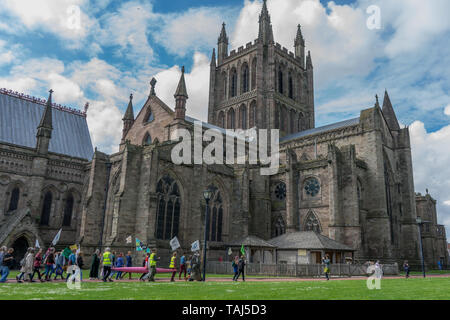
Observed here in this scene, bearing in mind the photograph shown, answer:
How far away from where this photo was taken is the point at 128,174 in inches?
1174

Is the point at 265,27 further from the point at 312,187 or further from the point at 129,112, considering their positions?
the point at 312,187

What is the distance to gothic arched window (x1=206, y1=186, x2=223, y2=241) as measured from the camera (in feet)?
114

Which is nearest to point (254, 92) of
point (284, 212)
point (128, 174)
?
point (284, 212)

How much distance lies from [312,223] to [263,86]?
2952 centimetres

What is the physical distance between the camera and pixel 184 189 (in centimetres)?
3284

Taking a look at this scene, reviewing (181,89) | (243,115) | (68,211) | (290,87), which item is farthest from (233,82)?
(68,211)

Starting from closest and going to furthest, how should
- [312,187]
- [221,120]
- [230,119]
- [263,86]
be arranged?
[312,187] → [263,86] → [230,119] → [221,120]

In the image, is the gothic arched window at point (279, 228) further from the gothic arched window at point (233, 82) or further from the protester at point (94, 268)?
the gothic arched window at point (233, 82)

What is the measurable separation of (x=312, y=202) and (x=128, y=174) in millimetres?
19527

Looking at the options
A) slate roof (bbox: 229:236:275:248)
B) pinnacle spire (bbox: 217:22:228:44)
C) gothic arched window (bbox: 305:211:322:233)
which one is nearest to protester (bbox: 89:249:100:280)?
slate roof (bbox: 229:236:275:248)

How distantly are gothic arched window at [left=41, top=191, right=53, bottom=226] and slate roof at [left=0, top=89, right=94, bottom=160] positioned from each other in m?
5.90

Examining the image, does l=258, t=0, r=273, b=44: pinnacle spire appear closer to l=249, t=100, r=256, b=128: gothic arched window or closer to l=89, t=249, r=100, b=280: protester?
l=249, t=100, r=256, b=128: gothic arched window

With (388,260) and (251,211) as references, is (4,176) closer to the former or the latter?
(251,211)

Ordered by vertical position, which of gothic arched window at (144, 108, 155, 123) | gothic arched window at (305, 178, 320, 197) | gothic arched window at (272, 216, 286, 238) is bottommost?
gothic arched window at (272, 216, 286, 238)
